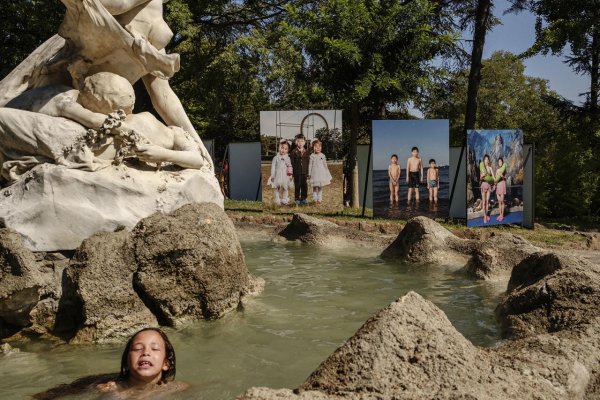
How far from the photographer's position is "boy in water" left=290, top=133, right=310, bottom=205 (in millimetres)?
12953

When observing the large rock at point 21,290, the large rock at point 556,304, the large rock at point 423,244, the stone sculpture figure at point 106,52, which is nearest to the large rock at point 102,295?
the large rock at point 21,290

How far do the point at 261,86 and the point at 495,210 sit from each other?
34.5ft

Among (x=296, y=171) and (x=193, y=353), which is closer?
(x=193, y=353)

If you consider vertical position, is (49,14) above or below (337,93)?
above

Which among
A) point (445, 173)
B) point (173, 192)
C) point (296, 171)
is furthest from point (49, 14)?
point (173, 192)

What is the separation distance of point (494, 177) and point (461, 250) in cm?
491

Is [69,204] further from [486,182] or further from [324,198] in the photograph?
[486,182]

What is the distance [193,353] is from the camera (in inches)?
171

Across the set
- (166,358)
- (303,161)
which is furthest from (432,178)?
(166,358)

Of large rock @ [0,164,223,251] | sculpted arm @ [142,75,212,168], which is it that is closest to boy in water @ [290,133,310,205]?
sculpted arm @ [142,75,212,168]

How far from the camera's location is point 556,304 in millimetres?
4305

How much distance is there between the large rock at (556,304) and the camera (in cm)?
405

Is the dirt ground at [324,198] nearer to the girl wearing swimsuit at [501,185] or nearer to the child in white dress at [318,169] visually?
the child in white dress at [318,169]

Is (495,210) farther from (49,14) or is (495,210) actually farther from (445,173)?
(49,14)
